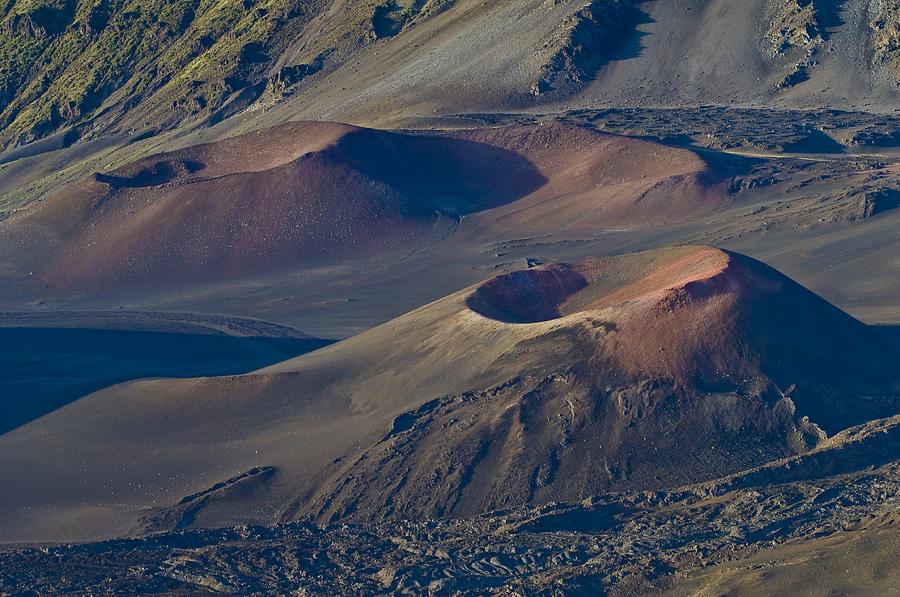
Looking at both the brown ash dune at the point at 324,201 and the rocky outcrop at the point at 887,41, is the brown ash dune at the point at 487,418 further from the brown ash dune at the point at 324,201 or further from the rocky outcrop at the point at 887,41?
the rocky outcrop at the point at 887,41

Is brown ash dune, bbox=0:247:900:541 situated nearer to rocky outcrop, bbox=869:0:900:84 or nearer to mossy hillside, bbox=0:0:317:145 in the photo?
rocky outcrop, bbox=869:0:900:84

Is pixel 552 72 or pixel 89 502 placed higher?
pixel 552 72

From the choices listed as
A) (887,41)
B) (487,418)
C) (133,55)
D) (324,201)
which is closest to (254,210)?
(324,201)

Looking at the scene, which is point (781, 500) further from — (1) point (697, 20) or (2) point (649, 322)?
(1) point (697, 20)

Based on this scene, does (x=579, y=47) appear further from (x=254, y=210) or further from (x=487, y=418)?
(x=487, y=418)

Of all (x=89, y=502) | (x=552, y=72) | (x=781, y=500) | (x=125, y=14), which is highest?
(x=125, y=14)

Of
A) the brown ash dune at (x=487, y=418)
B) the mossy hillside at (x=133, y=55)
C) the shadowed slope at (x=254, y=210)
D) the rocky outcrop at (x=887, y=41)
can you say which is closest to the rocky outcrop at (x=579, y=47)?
the shadowed slope at (x=254, y=210)

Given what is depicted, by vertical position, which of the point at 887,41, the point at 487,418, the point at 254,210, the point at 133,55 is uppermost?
the point at 133,55

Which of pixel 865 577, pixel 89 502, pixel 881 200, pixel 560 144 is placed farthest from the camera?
pixel 560 144

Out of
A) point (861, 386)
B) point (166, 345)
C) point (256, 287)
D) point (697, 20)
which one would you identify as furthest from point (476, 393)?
point (697, 20)
